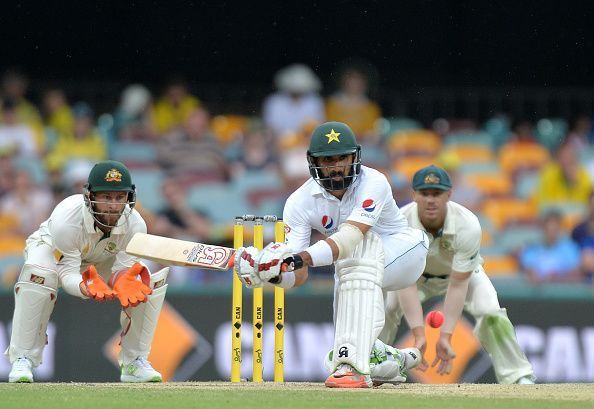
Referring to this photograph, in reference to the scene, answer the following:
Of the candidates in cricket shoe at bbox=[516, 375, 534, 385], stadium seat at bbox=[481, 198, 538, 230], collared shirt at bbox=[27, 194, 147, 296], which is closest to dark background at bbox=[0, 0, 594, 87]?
stadium seat at bbox=[481, 198, 538, 230]

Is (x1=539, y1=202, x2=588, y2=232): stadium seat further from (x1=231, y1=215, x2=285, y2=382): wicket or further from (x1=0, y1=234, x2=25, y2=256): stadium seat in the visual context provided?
(x1=231, y1=215, x2=285, y2=382): wicket

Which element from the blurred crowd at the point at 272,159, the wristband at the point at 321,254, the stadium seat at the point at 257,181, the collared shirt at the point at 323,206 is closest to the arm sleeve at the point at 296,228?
the collared shirt at the point at 323,206

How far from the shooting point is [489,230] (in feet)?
42.1

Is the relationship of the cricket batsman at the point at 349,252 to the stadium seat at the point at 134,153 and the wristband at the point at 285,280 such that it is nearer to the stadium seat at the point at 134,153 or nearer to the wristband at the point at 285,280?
the wristband at the point at 285,280

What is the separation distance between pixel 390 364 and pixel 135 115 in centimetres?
732

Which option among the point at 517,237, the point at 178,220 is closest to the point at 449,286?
the point at 178,220

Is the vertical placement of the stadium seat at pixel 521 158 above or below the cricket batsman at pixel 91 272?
above

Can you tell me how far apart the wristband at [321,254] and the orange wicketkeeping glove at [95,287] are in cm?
138

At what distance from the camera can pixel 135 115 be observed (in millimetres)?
13609

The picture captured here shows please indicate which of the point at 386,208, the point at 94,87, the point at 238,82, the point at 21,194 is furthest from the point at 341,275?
the point at 238,82

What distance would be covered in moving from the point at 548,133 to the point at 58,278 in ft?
25.3

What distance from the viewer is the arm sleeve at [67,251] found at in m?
7.58

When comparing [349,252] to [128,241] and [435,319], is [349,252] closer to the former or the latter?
[435,319]

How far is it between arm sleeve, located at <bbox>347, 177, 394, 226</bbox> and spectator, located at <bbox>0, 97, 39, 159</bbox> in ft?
22.1
